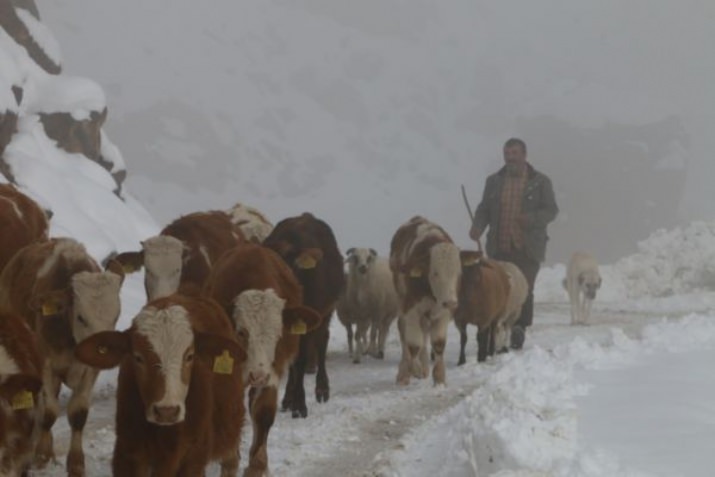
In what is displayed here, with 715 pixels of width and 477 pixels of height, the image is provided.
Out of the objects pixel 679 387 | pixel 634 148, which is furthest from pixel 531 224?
pixel 634 148

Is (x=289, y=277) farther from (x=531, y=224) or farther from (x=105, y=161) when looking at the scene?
(x=105, y=161)

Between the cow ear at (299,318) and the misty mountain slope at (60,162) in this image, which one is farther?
the misty mountain slope at (60,162)

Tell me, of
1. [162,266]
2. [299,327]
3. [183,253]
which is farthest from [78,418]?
[183,253]

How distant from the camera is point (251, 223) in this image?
484 inches

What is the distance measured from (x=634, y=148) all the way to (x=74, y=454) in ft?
216

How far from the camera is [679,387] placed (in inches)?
275

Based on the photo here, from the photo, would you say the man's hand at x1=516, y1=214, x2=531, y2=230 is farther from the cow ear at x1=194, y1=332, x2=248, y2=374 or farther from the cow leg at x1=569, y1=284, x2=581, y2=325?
the cow ear at x1=194, y1=332, x2=248, y2=374

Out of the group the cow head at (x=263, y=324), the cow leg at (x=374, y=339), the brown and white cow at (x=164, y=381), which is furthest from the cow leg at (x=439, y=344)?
the brown and white cow at (x=164, y=381)

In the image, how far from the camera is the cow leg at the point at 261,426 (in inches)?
238

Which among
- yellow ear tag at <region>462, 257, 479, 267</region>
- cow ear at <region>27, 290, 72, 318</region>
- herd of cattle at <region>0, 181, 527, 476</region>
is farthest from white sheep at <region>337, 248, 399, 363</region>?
cow ear at <region>27, 290, 72, 318</region>

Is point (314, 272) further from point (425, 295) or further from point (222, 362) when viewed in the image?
point (222, 362)

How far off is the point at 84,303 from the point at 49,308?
240 mm

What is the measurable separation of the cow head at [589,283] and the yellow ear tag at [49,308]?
13737 millimetres

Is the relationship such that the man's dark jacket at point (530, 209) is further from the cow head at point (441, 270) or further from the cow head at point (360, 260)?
the cow head at point (441, 270)
